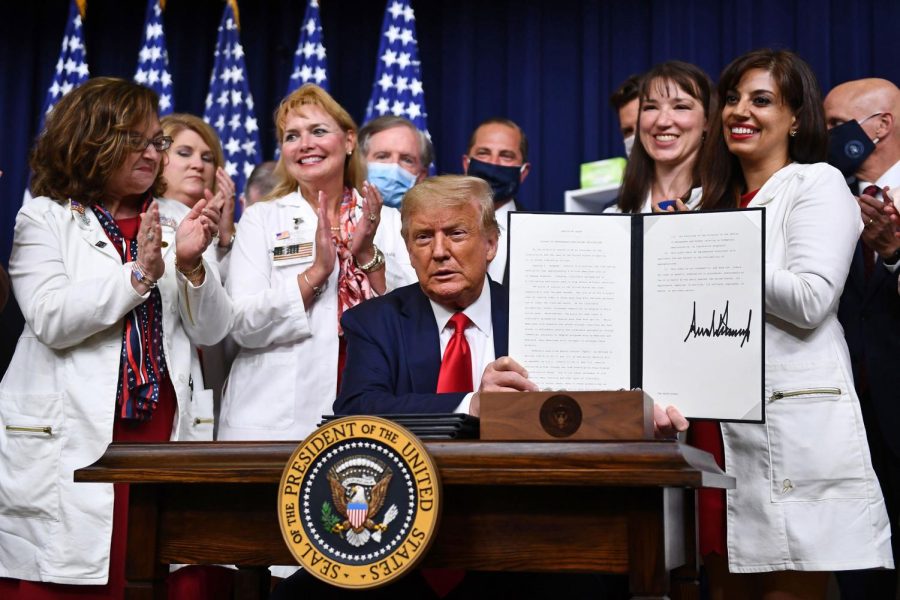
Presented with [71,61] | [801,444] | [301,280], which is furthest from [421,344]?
[71,61]

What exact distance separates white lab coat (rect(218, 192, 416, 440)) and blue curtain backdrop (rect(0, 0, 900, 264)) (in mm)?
2841

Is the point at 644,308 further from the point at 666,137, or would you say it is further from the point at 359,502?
the point at 666,137

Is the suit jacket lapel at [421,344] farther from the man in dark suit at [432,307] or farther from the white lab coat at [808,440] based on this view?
the white lab coat at [808,440]

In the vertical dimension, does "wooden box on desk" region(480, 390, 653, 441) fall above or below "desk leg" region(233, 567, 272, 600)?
above

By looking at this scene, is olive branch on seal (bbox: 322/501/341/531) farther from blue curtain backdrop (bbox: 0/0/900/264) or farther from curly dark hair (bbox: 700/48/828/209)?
blue curtain backdrop (bbox: 0/0/900/264)

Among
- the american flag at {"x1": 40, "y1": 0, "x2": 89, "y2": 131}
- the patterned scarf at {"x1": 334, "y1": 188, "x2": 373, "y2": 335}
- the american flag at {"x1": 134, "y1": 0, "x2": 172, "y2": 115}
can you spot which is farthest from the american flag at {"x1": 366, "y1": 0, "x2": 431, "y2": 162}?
the patterned scarf at {"x1": 334, "y1": 188, "x2": 373, "y2": 335}

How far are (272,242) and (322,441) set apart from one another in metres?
1.67

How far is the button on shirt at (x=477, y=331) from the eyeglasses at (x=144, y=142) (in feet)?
3.23

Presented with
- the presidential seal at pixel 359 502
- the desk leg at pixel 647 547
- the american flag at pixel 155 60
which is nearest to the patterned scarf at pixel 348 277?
the presidential seal at pixel 359 502

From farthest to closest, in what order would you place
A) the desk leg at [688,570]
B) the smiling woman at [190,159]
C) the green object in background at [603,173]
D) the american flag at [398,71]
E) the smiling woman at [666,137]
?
the american flag at [398,71] < the green object in background at [603,173] < the smiling woman at [190,159] < the smiling woman at [666,137] < the desk leg at [688,570]

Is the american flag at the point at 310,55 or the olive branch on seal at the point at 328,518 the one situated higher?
the american flag at the point at 310,55

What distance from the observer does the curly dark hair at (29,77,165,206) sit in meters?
2.95

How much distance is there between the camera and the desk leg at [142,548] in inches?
70.1

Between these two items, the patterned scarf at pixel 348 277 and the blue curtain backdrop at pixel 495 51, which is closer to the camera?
the patterned scarf at pixel 348 277
